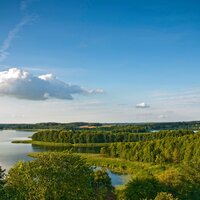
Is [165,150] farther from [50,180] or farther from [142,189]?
[50,180]

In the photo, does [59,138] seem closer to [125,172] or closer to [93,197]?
[125,172]

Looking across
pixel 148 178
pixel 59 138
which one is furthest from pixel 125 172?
pixel 59 138

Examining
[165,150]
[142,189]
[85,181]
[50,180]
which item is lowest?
[142,189]

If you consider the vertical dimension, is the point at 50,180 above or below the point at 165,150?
above

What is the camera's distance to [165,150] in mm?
91125

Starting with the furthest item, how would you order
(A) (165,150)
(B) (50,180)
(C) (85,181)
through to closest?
(A) (165,150), (C) (85,181), (B) (50,180)

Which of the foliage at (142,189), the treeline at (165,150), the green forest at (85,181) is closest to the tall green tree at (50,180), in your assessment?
the green forest at (85,181)

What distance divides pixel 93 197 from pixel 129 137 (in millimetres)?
116739

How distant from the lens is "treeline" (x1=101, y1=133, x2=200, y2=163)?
84869mm

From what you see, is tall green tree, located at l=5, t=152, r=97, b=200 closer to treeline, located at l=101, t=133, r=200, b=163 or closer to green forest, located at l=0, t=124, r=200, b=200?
green forest, located at l=0, t=124, r=200, b=200

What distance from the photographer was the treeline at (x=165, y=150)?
84869 millimetres

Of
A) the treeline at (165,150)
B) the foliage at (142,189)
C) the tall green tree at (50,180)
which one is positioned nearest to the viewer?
the tall green tree at (50,180)

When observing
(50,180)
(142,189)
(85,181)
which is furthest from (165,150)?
(50,180)

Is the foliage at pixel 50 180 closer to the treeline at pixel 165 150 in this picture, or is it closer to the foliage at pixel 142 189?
the foliage at pixel 142 189
